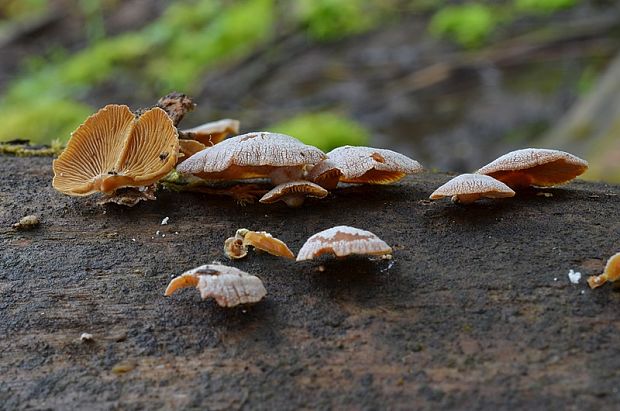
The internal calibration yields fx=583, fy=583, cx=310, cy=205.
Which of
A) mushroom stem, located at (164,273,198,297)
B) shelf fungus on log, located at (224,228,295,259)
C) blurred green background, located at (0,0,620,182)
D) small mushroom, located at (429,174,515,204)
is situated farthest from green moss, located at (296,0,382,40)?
mushroom stem, located at (164,273,198,297)

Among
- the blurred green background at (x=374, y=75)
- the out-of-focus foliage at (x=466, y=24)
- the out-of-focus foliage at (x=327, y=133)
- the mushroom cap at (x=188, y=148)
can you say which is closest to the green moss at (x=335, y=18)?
the blurred green background at (x=374, y=75)

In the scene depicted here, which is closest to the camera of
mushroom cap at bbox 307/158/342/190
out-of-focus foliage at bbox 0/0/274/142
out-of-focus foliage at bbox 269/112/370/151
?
mushroom cap at bbox 307/158/342/190

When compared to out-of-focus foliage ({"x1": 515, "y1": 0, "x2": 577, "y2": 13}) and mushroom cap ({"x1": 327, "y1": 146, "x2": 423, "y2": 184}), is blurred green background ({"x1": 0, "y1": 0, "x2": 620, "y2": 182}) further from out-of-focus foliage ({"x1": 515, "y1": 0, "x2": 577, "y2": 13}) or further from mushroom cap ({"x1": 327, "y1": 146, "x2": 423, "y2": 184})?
mushroom cap ({"x1": 327, "y1": 146, "x2": 423, "y2": 184})

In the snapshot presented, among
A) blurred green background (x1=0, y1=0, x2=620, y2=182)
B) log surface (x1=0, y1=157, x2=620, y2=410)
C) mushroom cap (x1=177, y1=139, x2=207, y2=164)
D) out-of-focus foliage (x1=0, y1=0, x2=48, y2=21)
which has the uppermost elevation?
out-of-focus foliage (x1=0, y1=0, x2=48, y2=21)

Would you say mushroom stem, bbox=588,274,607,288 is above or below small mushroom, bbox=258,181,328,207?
below

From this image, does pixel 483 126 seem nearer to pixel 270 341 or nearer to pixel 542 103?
pixel 542 103

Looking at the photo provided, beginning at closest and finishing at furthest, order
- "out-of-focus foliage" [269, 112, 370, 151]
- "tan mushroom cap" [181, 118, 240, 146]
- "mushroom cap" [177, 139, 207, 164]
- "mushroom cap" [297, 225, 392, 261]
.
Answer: "mushroom cap" [297, 225, 392, 261], "mushroom cap" [177, 139, 207, 164], "tan mushroom cap" [181, 118, 240, 146], "out-of-focus foliage" [269, 112, 370, 151]

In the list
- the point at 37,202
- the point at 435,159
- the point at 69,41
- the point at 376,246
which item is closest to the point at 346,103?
the point at 435,159
